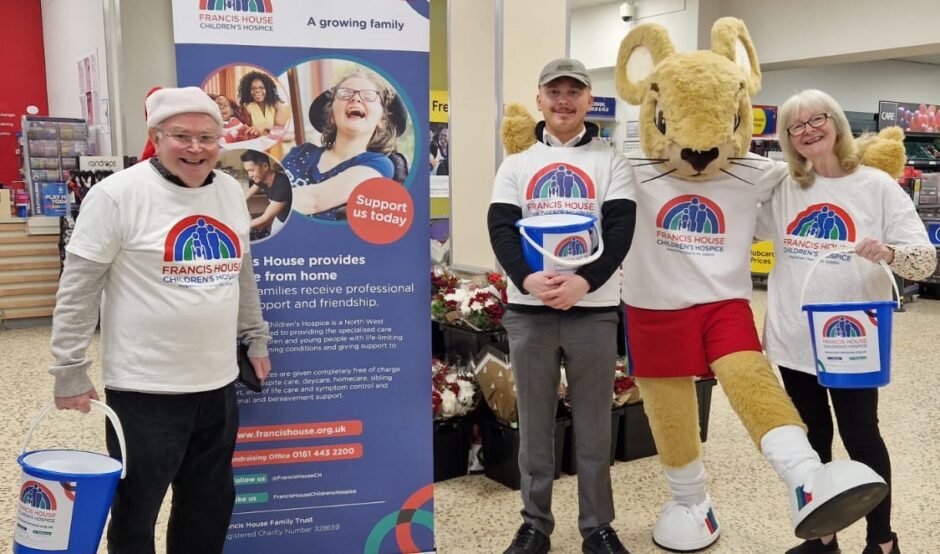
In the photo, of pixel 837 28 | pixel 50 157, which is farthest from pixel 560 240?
pixel 837 28

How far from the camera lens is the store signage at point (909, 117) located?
32.3 ft

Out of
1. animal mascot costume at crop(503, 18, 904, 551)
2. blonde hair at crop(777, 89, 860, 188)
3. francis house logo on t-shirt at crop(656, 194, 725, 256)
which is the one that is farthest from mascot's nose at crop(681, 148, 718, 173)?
blonde hair at crop(777, 89, 860, 188)

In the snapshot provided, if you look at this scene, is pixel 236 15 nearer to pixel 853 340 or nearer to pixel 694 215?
pixel 694 215

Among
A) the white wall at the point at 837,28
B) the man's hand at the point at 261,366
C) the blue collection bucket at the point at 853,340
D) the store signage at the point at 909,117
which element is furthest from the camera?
the store signage at the point at 909,117

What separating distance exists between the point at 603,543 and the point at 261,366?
1207mm

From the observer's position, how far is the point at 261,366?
Answer: 7.09 ft

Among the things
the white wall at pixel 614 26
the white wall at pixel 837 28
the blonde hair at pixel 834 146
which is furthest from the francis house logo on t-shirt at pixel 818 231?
the white wall at pixel 614 26

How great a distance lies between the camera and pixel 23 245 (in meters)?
6.50

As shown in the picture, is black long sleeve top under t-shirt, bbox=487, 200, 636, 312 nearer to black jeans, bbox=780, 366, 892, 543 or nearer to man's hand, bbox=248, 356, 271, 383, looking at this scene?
black jeans, bbox=780, 366, 892, 543

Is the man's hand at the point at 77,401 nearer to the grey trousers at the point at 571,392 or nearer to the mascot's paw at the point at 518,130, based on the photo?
the grey trousers at the point at 571,392

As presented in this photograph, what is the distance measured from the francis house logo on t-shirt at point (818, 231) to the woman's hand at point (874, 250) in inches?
3.3

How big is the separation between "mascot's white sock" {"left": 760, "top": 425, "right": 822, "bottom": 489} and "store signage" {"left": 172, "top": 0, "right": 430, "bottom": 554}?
1.05 meters

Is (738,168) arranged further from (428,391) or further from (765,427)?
(428,391)

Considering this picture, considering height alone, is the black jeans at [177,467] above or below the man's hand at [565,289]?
below
